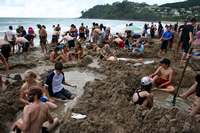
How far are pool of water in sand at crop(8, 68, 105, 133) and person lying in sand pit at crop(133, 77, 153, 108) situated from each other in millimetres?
1728

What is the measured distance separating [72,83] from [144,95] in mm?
2856

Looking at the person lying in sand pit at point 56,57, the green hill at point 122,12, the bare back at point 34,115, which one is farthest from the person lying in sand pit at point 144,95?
the green hill at point 122,12

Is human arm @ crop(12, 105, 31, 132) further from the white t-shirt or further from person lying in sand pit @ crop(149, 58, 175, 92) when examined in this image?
the white t-shirt

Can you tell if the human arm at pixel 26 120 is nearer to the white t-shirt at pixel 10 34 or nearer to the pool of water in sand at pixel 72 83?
the pool of water in sand at pixel 72 83

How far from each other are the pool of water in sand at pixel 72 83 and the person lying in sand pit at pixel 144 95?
1.73 metres

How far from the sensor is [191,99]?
4109mm

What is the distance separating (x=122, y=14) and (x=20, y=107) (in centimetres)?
11585

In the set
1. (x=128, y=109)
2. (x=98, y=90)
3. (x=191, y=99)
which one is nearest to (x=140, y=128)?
(x=128, y=109)

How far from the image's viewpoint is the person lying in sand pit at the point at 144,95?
9.90 ft

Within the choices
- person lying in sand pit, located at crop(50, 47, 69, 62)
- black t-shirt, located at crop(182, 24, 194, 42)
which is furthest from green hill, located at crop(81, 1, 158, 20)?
person lying in sand pit, located at crop(50, 47, 69, 62)

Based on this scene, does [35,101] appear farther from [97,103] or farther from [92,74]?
[92,74]

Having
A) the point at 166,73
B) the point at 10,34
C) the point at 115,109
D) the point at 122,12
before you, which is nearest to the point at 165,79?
the point at 166,73

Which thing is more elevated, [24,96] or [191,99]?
[24,96]

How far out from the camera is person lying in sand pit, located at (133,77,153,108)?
302cm
